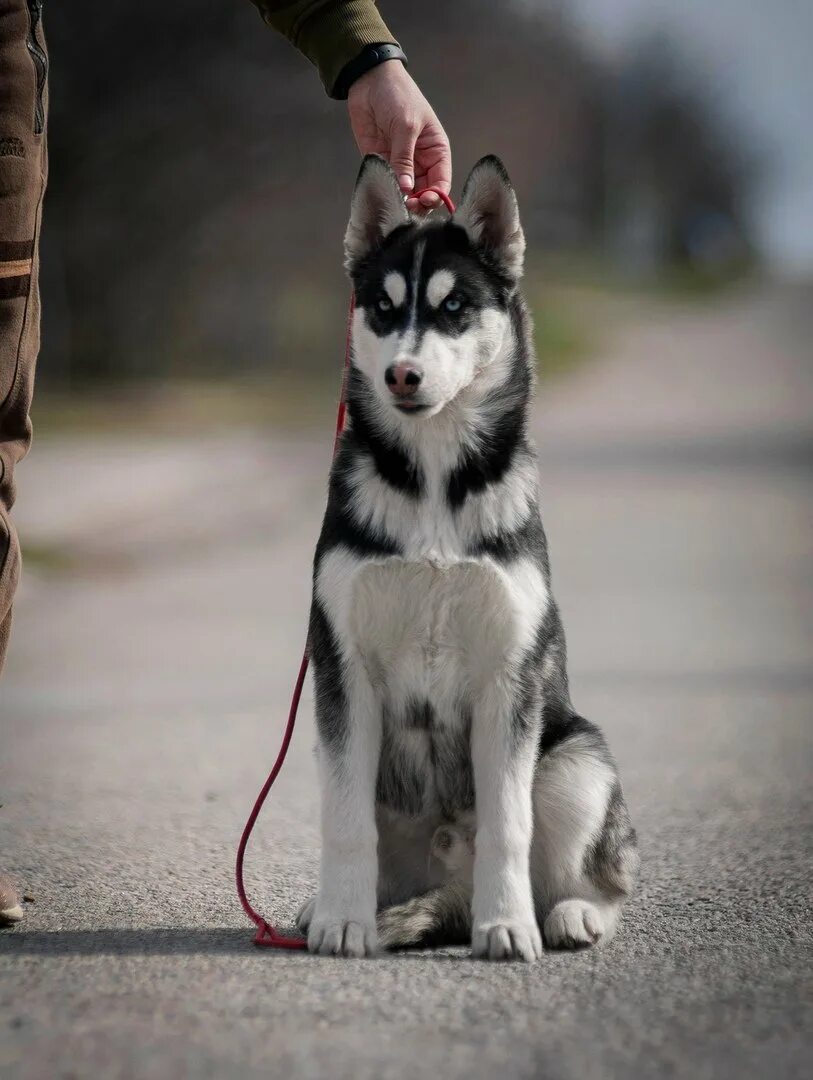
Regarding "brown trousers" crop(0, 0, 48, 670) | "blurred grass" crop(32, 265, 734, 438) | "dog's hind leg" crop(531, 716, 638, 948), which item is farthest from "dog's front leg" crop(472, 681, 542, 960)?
"blurred grass" crop(32, 265, 734, 438)

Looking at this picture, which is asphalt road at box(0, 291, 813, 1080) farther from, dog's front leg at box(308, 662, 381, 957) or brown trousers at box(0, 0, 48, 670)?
brown trousers at box(0, 0, 48, 670)

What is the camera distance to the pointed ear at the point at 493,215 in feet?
12.0

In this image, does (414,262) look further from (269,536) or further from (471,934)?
(269,536)

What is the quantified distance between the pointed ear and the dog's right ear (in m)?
0.16

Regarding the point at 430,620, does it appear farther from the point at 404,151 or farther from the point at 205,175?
the point at 205,175

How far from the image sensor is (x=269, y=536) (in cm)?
1324

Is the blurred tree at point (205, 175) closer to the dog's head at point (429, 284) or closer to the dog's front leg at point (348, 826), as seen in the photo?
the dog's head at point (429, 284)

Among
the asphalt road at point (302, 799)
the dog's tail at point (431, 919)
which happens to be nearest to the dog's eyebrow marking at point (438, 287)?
the dog's tail at point (431, 919)

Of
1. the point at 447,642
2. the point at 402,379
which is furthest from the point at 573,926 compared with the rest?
the point at 402,379

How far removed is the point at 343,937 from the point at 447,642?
719mm

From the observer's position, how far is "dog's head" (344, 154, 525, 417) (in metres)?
3.45

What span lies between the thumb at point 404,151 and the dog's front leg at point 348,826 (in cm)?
135

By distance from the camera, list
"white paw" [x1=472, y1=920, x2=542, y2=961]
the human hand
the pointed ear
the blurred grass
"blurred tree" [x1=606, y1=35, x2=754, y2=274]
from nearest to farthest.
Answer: "white paw" [x1=472, y1=920, x2=542, y2=961], the pointed ear, the human hand, the blurred grass, "blurred tree" [x1=606, y1=35, x2=754, y2=274]

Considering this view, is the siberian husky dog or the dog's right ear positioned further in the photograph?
the dog's right ear
